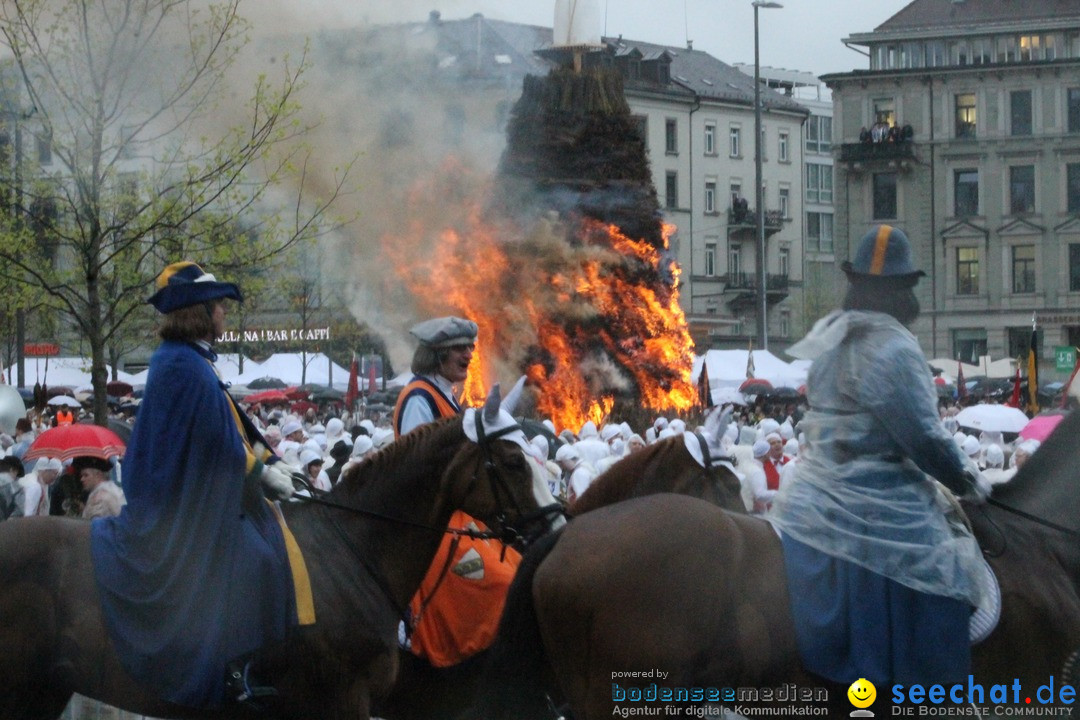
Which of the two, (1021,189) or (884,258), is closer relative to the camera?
(884,258)

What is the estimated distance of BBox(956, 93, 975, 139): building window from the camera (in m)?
67.7

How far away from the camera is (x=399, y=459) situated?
640 centimetres

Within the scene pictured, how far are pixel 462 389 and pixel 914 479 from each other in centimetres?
2105

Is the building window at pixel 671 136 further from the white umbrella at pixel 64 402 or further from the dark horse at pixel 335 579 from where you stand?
the dark horse at pixel 335 579

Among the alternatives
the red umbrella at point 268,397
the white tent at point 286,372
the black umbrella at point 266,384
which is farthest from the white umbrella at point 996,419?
the black umbrella at point 266,384

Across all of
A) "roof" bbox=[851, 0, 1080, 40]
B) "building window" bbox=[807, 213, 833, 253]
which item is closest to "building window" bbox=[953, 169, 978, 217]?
"roof" bbox=[851, 0, 1080, 40]

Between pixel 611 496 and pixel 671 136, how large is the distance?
64.4m

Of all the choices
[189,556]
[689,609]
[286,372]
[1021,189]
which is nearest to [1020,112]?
[1021,189]

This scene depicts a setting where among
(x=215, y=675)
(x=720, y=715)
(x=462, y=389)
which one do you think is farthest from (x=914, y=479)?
(x=462, y=389)

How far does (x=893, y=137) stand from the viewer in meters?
67.2

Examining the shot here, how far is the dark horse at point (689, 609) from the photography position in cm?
559

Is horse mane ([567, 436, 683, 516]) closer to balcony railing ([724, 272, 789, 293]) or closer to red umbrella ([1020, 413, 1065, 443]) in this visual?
red umbrella ([1020, 413, 1065, 443])

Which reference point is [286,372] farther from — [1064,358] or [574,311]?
[1064,358]

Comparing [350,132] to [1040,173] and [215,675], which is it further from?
[1040,173]
